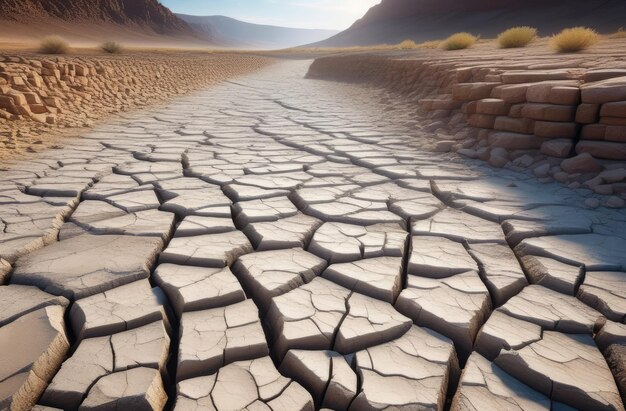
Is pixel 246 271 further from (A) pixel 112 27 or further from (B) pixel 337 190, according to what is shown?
(A) pixel 112 27

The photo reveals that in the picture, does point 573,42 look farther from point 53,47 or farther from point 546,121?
point 53,47

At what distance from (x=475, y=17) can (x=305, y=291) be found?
44099 millimetres

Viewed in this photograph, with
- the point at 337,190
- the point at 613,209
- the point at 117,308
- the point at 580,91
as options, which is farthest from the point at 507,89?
the point at 117,308

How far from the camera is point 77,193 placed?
7.55ft

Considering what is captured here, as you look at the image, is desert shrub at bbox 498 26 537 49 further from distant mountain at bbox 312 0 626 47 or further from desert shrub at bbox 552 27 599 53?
distant mountain at bbox 312 0 626 47

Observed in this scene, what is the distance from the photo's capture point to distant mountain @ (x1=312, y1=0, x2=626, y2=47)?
26.6 metres

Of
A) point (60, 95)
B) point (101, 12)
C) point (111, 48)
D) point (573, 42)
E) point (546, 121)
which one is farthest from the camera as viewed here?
point (101, 12)

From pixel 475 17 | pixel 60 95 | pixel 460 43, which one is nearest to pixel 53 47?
pixel 60 95

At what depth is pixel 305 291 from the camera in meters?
1.45

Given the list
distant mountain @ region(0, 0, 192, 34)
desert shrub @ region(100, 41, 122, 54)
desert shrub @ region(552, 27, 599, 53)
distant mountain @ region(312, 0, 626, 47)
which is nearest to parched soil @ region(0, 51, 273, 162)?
desert shrub @ region(100, 41, 122, 54)

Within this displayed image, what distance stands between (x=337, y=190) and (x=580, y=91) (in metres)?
1.85

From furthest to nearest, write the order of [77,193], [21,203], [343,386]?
1. [77,193]
2. [21,203]
3. [343,386]

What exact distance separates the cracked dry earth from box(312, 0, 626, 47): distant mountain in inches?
1061

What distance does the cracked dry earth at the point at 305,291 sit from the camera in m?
1.03
